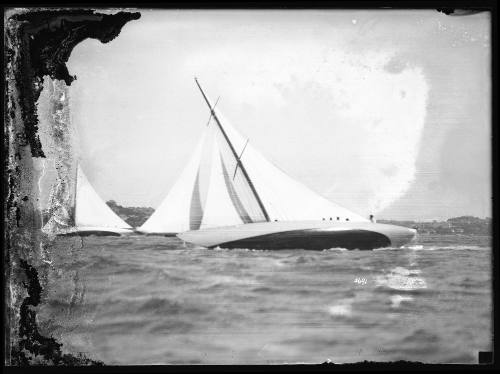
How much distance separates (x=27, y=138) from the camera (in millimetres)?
3273

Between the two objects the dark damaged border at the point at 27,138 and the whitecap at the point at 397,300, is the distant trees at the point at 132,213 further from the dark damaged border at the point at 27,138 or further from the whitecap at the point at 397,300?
the whitecap at the point at 397,300

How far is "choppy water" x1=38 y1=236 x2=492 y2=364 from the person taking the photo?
127 inches

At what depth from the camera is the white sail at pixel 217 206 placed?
3.33 m

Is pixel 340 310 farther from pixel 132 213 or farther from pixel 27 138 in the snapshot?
pixel 27 138

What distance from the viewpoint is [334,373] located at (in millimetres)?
3219

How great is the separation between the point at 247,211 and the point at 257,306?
A: 1.74 feet

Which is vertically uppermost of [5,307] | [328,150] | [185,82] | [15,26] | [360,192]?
[15,26]

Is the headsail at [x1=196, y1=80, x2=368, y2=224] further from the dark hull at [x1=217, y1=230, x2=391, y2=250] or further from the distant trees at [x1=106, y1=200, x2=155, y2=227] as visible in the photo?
the distant trees at [x1=106, y1=200, x2=155, y2=227]

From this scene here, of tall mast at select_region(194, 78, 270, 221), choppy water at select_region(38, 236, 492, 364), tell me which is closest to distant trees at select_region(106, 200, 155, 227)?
choppy water at select_region(38, 236, 492, 364)

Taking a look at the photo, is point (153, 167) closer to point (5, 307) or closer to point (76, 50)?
point (76, 50)

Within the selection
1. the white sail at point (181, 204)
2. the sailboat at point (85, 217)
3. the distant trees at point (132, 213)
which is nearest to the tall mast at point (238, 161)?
the white sail at point (181, 204)

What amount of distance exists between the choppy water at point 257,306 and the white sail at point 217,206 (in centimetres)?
18

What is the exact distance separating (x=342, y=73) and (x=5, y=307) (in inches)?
88.3

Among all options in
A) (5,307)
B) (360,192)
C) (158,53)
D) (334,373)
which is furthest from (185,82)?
(334,373)
